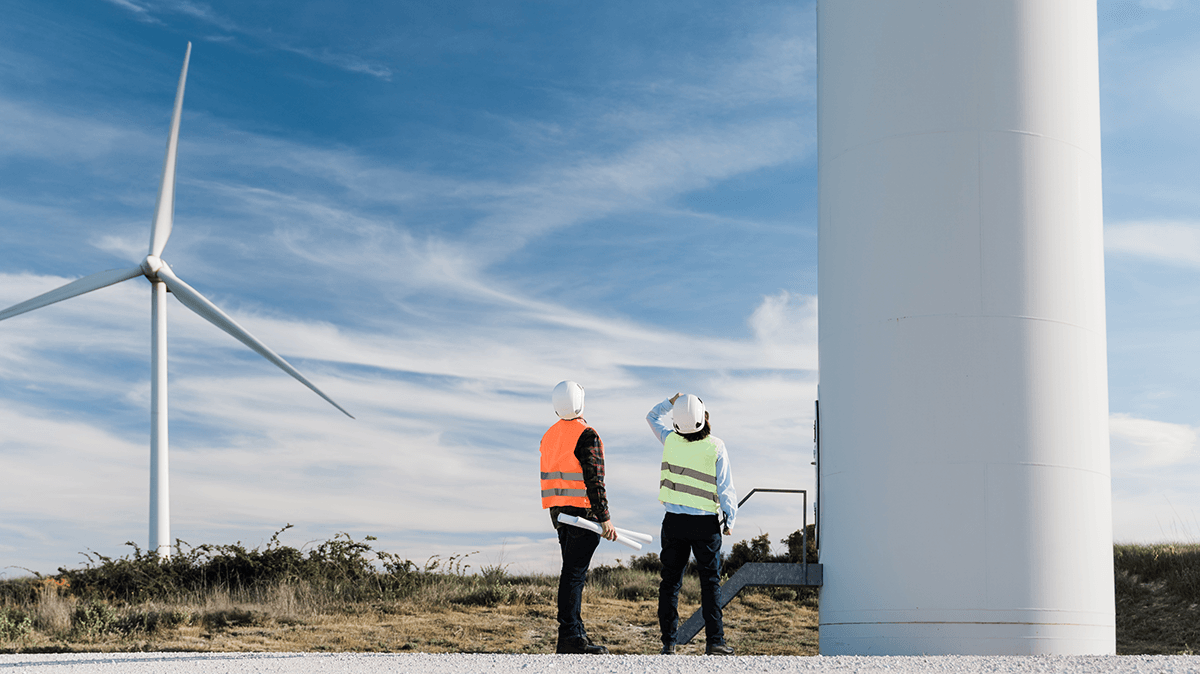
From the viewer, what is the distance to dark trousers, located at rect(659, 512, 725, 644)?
9789 mm

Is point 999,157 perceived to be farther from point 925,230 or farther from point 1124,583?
point 1124,583

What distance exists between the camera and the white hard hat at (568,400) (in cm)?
961

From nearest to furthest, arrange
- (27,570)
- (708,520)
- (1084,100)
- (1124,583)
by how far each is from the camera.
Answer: (708,520) < (1084,100) < (27,570) < (1124,583)

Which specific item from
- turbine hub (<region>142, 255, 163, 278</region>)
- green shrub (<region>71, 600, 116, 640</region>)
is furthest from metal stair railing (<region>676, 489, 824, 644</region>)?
turbine hub (<region>142, 255, 163, 278</region>)

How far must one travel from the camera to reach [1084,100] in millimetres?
11172

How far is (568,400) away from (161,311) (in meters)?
20.5

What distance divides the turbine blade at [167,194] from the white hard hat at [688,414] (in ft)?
72.1

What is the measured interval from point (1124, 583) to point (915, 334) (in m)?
15.9

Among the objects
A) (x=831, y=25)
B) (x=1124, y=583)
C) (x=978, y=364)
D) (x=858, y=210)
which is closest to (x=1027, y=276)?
(x=978, y=364)

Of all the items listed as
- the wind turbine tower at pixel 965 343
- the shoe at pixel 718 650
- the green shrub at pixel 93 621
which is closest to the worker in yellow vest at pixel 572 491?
the shoe at pixel 718 650

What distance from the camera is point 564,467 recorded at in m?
9.50

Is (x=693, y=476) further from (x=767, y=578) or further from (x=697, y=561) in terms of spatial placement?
(x=767, y=578)

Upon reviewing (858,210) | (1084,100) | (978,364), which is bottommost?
(978,364)

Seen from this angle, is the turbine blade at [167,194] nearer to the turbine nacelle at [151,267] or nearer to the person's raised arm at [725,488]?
the turbine nacelle at [151,267]
